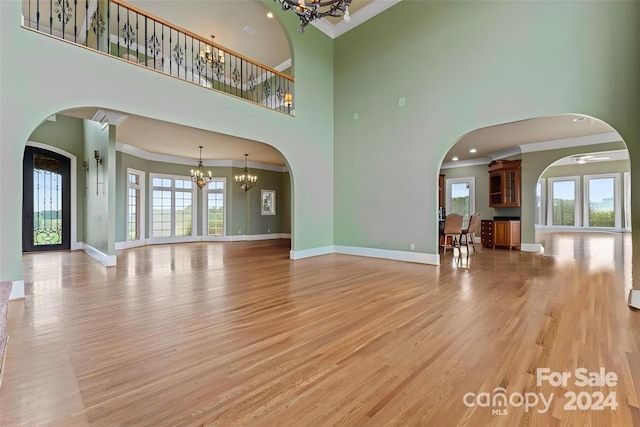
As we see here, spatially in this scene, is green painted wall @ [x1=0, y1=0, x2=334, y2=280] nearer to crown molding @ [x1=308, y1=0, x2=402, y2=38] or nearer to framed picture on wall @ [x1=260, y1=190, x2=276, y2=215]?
crown molding @ [x1=308, y1=0, x2=402, y2=38]

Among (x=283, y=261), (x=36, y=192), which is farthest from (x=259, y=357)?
(x=36, y=192)

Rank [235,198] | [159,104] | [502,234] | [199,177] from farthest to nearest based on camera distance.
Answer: [235,198], [199,177], [502,234], [159,104]

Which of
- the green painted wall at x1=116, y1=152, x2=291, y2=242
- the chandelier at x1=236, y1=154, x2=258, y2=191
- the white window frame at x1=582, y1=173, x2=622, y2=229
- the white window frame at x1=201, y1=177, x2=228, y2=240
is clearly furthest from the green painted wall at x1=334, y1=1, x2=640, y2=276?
the white window frame at x1=582, y1=173, x2=622, y2=229

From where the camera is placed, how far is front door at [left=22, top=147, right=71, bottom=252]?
7027 millimetres

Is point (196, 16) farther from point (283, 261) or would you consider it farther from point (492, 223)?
point (492, 223)

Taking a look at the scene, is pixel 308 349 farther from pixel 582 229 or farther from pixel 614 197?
pixel 582 229

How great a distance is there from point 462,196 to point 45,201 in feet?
41.4

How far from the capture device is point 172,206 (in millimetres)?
9805

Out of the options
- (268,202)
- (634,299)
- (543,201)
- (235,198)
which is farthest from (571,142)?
(235,198)

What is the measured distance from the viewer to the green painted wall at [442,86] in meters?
3.69

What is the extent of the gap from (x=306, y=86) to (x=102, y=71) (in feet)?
12.8

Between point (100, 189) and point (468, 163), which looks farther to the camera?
point (468, 163)

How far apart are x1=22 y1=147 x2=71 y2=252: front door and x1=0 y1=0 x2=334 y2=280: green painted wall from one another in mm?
5342

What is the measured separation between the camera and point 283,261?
236 inches
